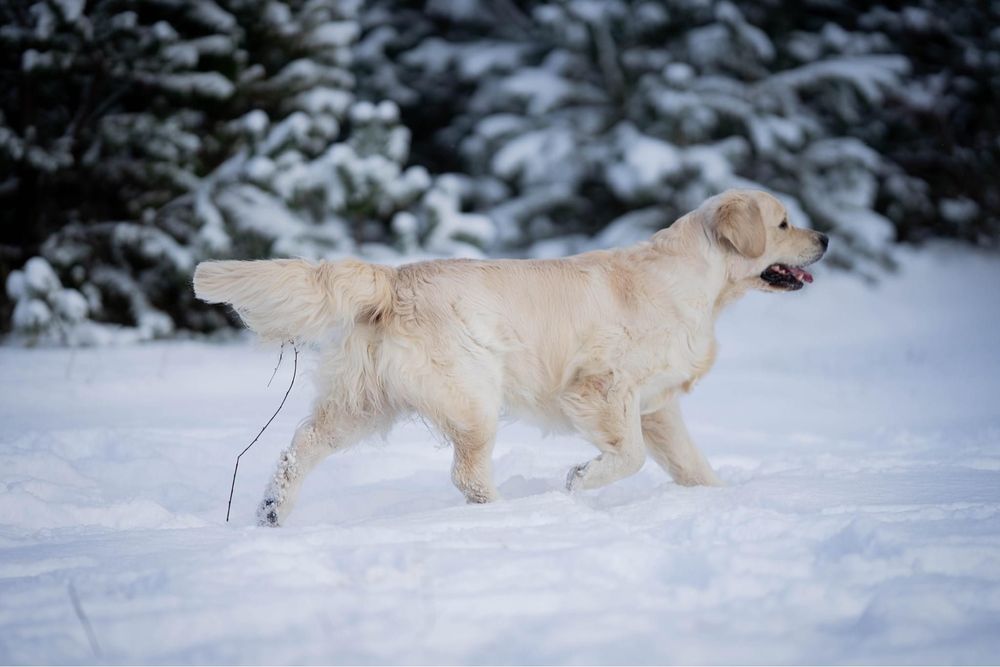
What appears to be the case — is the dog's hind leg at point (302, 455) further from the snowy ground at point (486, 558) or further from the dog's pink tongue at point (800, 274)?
the dog's pink tongue at point (800, 274)

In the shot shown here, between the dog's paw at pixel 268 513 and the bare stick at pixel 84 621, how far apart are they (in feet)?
5.37

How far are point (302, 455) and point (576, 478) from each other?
123cm

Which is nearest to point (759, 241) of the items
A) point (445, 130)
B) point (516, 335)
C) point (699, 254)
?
point (699, 254)

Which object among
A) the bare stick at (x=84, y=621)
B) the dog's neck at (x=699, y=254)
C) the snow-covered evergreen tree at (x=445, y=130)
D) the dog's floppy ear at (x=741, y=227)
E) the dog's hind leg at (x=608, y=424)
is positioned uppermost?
the bare stick at (x=84, y=621)

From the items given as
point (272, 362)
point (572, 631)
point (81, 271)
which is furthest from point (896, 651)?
point (81, 271)

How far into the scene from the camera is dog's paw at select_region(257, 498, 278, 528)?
397cm

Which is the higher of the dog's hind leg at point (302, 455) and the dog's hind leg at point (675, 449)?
the dog's hind leg at point (302, 455)

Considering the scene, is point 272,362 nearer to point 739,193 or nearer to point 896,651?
point 739,193

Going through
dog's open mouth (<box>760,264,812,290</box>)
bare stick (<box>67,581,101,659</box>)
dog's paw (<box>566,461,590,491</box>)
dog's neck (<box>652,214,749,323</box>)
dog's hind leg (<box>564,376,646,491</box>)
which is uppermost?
bare stick (<box>67,581,101,659</box>)

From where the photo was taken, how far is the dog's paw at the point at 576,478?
417 cm

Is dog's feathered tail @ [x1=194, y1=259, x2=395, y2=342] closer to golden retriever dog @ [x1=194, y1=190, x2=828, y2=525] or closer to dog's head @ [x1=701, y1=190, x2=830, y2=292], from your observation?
golden retriever dog @ [x1=194, y1=190, x2=828, y2=525]

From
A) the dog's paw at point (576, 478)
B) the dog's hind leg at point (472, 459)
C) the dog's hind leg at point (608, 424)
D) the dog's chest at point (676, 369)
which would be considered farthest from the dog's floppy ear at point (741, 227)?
the dog's hind leg at point (472, 459)

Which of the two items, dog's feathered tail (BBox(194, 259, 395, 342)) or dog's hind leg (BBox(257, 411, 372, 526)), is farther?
dog's hind leg (BBox(257, 411, 372, 526))

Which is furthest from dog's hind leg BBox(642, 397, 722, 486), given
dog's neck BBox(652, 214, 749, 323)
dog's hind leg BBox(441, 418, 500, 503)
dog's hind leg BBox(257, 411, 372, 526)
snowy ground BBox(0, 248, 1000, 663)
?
dog's hind leg BBox(257, 411, 372, 526)
